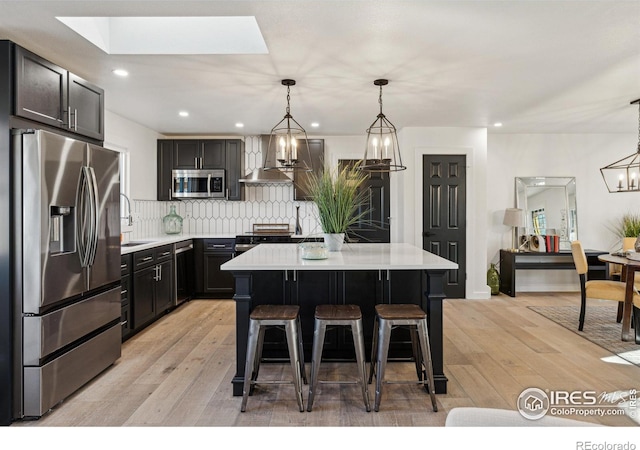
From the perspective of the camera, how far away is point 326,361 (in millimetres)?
3248

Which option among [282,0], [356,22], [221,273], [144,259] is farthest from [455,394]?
[221,273]

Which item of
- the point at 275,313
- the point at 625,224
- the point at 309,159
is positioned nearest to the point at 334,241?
the point at 275,313

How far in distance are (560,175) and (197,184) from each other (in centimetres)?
550

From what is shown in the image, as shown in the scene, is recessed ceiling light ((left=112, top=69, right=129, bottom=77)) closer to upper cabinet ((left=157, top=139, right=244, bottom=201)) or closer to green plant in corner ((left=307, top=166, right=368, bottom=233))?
green plant in corner ((left=307, top=166, right=368, bottom=233))

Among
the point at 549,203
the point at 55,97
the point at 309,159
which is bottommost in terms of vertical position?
the point at 549,203

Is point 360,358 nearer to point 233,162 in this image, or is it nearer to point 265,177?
point 265,177

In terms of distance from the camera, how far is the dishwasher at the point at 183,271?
524 centimetres

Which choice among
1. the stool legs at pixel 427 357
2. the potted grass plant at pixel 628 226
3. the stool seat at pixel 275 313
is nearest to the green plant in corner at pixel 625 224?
the potted grass plant at pixel 628 226

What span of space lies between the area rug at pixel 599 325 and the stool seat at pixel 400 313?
2106 millimetres

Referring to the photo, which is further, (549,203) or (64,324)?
(549,203)

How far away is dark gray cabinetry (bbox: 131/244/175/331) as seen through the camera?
13.5ft

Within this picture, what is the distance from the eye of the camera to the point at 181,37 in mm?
2975

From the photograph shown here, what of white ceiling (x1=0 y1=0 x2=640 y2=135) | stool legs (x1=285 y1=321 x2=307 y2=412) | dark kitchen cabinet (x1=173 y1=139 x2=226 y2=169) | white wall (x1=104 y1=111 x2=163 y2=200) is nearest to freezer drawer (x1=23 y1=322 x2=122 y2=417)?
stool legs (x1=285 y1=321 x2=307 y2=412)

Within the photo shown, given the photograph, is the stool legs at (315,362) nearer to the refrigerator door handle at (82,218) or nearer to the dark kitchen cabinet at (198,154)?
the refrigerator door handle at (82,218)
